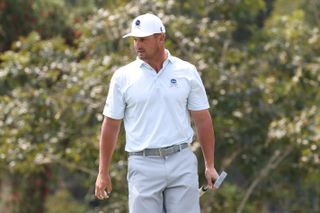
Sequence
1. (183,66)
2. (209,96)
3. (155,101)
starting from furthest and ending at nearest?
1. (209,96)
2. (183,66)
3. (155,101)

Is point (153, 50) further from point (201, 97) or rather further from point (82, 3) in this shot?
point (82, 3)

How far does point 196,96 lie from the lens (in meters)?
6.38

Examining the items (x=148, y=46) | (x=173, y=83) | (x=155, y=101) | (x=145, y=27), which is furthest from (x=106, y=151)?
(x=145, y=27)

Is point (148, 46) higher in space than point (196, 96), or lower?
higher

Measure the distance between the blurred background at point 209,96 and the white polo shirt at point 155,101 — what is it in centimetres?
477

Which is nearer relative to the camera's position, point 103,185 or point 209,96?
point 103,185

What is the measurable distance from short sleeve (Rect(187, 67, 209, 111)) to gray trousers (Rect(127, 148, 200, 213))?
0.28m

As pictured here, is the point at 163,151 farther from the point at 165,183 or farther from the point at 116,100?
the point at 116,100

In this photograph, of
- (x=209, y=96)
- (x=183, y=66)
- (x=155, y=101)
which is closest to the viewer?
(x=155, y=101)

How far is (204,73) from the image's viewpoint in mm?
11266

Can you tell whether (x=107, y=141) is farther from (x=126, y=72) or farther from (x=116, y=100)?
Answer: (x=126, y=72)

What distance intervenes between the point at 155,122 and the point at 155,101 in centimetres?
13

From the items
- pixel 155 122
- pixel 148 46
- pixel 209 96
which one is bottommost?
pixel 209 96

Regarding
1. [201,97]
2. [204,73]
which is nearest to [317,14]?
[204,73]
